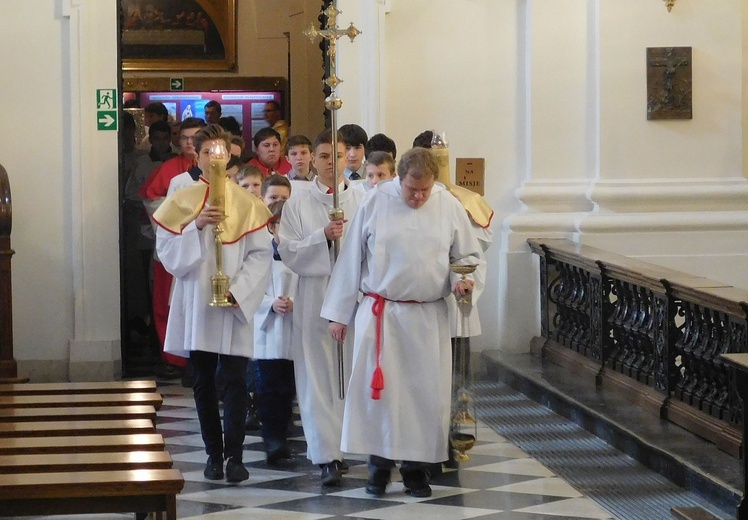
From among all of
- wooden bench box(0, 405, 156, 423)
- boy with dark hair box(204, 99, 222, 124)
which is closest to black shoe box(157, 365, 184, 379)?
boy with dark hair box(204, 99, 222, 124)

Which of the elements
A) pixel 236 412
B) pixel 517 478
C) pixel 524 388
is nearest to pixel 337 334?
pixel 236 412

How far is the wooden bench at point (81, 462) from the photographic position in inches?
171

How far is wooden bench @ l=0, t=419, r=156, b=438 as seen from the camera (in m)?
4.96

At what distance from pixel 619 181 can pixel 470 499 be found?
409cm

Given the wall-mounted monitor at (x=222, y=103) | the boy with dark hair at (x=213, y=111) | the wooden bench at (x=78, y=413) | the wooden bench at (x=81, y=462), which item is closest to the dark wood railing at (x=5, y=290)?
the wooden bench at (x=78, y=413)

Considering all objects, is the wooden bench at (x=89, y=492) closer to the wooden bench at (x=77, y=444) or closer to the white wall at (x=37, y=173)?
the wooden bench at (x=77, y=444)

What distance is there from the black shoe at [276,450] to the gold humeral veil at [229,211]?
→ 117 cm

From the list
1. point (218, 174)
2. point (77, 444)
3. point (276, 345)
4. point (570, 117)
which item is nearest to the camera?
point (77, 444)

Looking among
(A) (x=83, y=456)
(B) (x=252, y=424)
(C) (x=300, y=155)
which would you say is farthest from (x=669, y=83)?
(A) (x=83, y=456)

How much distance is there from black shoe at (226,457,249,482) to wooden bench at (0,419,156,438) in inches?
41.1

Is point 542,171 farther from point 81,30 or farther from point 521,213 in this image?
point 81,30

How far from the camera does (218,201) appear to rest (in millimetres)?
5895

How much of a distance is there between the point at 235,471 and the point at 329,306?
3.06ft

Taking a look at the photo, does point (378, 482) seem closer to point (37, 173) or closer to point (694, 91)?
point (37, 173)
